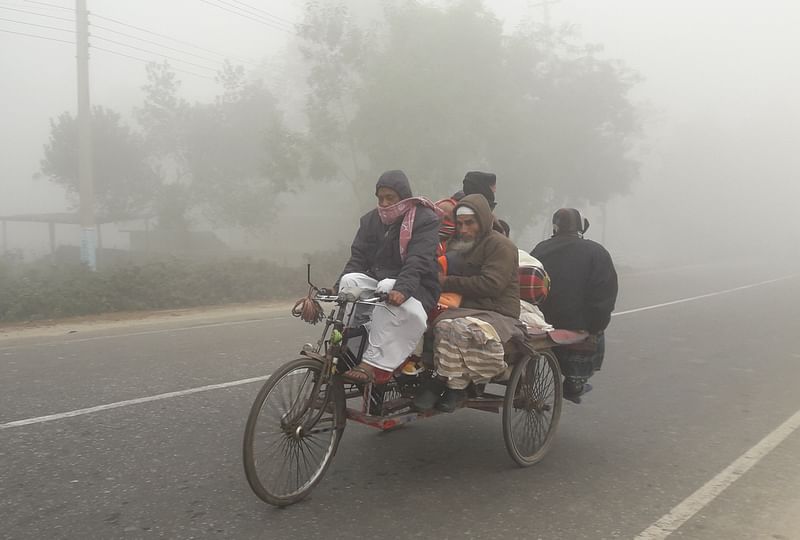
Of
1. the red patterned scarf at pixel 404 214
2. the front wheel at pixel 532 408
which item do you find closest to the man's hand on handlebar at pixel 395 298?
the red patterned scarf at pixel 404 214

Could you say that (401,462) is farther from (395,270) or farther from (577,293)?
(577,293)

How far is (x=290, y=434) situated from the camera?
12.3 ft

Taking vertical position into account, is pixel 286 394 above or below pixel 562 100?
below

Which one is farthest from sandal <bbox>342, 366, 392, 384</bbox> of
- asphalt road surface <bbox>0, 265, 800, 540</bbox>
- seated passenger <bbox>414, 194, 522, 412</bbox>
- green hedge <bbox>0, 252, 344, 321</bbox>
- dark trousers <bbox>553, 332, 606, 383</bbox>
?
green hedge <bbox>0, 252, 344, 321</bbox>

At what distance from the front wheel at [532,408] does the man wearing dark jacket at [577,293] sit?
0.80ft

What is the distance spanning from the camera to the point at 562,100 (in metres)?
29.0

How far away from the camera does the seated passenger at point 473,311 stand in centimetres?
407

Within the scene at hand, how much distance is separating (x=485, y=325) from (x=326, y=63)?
774 inches

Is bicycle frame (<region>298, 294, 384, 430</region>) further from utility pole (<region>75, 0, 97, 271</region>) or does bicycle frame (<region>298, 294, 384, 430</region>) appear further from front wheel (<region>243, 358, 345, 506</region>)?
utility pole (<region>75, 0, 97, 271</region>)

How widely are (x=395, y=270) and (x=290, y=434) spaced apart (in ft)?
3.95

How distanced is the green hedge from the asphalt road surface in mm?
4605

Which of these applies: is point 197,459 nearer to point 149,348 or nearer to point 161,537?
point 161,537

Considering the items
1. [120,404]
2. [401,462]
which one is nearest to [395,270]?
[401,462]

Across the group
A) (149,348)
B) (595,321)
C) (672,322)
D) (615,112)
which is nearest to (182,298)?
(149,348)
